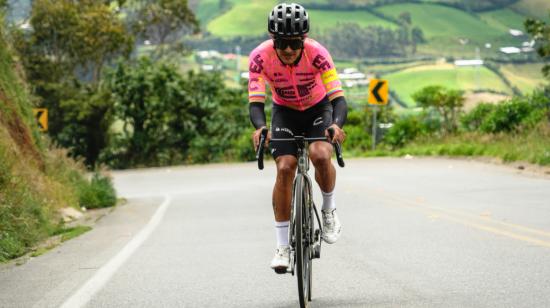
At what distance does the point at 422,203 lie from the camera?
56.3 feet

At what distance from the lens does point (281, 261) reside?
308 inches

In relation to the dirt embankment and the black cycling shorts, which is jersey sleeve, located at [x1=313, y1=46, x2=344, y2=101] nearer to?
the black cycling shorts

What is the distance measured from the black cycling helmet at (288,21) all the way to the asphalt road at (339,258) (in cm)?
201

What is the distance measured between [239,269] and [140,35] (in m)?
56.2

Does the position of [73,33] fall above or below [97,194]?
above

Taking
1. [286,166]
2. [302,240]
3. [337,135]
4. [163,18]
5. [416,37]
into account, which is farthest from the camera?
[416,37]

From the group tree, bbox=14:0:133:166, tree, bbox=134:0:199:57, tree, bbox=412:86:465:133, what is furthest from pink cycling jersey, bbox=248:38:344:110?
tree, bbox=134:0:199:57

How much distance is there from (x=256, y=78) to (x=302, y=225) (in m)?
1.45

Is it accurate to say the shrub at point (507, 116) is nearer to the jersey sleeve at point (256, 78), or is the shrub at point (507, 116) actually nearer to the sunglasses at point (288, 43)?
the jersey sleeve at point (256, 78)

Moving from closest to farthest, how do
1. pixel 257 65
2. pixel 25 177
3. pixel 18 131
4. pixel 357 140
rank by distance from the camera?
pixel 257 65, pixel 25 177, pixel 18 131, pixel 357 140

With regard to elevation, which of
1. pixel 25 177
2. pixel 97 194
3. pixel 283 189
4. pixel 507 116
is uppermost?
pixel 283 189

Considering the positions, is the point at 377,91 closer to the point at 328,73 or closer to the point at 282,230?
the point at 328,73

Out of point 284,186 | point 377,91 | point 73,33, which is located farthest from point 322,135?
point 73,33

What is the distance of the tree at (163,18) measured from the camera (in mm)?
64500
